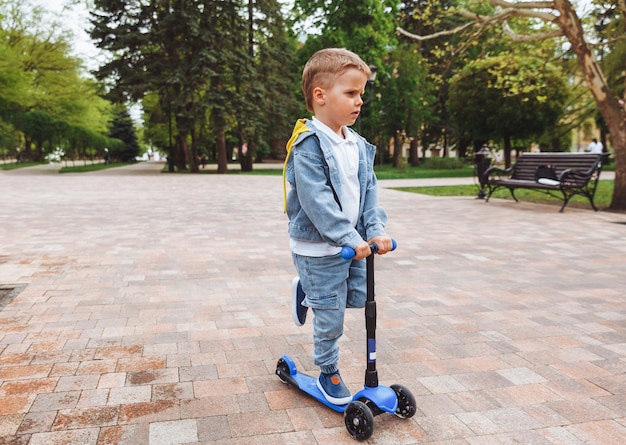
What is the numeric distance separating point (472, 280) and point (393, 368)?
236 centimetres

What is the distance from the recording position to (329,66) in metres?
2.35

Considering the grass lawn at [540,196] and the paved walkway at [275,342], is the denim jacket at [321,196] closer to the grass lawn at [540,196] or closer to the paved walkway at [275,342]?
the paved walkway at [275,342]

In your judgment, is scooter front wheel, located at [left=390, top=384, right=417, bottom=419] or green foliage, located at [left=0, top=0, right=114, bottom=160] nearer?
scooter front wheel, located at [left=390, top=384, right=417, bottom=419]

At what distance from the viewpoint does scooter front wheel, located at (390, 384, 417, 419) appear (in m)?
2.49

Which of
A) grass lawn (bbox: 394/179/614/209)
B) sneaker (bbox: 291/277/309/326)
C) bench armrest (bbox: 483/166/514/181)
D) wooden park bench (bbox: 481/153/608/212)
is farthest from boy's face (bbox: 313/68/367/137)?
bench armrest (bbox: 483/166/514/181)

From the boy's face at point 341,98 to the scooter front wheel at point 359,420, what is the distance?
1.21 m

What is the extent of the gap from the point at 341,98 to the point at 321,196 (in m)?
0.43

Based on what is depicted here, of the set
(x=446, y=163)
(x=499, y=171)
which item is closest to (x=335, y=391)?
(x=499, y=171)

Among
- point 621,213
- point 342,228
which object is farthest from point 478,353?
point 621,213

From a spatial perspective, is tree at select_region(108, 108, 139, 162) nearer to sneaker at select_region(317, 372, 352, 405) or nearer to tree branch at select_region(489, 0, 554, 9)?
tree branch at select_region(489, 0, 554, 9)

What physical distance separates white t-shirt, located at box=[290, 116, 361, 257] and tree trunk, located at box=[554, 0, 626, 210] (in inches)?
386

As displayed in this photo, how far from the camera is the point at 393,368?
312cm

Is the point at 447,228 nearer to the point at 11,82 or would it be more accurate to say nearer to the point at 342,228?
the point at 342,228

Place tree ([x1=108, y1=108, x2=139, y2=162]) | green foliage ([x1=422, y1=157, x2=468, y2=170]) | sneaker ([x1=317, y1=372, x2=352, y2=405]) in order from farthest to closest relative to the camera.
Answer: tree ([x1=108, y1=108, x2=139, y2=162])
green foliage ([x1=422, y1=157, x2=468, y2=170])
sneaker ([x1=317, y1=372, x2=352, y2=405])
